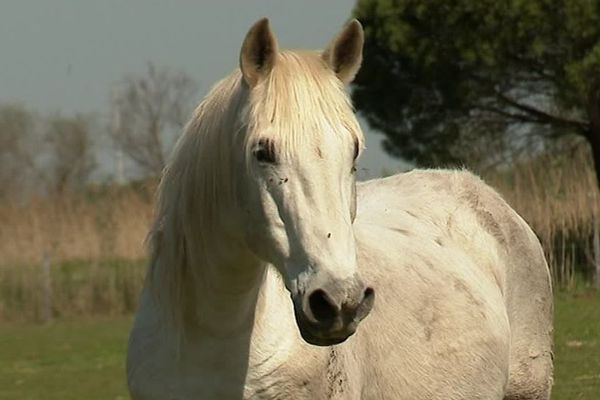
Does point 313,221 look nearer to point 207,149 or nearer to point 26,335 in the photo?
point 207,149

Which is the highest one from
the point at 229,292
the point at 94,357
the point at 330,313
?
the point at 330,313

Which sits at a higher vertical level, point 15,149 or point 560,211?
point 560,211

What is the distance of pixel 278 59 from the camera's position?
13.7ft

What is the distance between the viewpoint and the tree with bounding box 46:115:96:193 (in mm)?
46562

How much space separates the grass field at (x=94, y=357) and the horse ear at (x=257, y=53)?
256 inches

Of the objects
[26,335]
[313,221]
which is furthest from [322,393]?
[26,335]

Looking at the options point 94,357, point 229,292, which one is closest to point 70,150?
point 94,357

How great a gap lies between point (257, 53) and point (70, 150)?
46289mm

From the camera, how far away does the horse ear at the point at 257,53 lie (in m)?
4.12

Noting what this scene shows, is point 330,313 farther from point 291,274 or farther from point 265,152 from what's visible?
point 265,152

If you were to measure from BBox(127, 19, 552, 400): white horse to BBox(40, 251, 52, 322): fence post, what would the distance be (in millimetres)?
15837

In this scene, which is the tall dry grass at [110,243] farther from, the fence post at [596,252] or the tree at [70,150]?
the tree at [70,150]

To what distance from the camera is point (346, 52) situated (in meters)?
4.32

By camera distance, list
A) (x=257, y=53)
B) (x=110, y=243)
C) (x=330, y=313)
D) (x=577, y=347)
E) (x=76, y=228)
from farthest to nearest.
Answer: (x=76, y=228), (x=110, y=243), (x=577, y=347), (x=257, y=53), (x=330, y=313)
